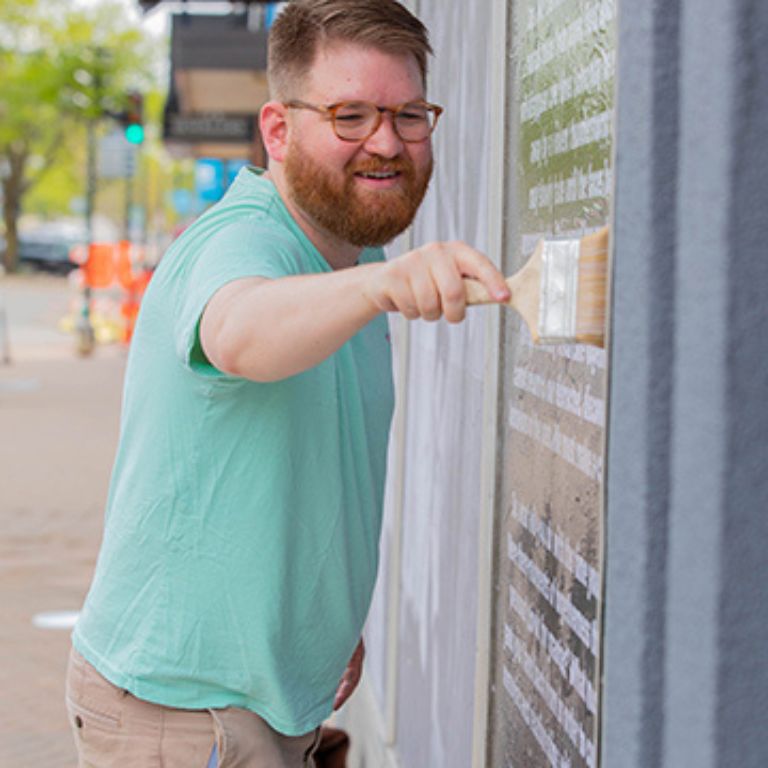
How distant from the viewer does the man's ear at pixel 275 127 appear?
2.19 meters

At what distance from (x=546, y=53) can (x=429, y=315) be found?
0.84m

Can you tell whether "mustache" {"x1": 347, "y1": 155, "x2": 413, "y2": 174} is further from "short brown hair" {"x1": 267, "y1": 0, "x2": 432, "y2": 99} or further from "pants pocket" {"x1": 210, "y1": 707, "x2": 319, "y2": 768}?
"pants pocket" {"x1": 210, "y1": 707, "x2": 319, "y2": 768}

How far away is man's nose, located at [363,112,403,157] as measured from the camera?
206 centimetres

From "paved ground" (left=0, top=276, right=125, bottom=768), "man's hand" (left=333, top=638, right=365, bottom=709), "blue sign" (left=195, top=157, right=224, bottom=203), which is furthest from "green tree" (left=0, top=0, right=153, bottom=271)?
"man's hand" (left=333, top=638, right=365, bottom=709)

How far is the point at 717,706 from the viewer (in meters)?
1.49

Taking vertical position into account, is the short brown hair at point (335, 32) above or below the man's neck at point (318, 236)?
above

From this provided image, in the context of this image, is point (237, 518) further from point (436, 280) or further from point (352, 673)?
point (436, 280)

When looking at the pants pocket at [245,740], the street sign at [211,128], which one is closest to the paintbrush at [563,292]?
the pants pocket at [245,740]

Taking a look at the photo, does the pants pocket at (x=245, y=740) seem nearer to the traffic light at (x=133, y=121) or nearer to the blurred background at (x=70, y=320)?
the blurred background at (x=70, y=320)

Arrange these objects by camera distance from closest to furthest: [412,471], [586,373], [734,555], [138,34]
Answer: [734,555] → [586,373] → [412,471] → [138,34]

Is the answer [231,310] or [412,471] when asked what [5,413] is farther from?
[231,310]

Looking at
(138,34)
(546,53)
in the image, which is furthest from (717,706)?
(138,34)

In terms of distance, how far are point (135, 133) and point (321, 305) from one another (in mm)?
20213

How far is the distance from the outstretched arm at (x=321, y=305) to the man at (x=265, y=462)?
0.20 feet
